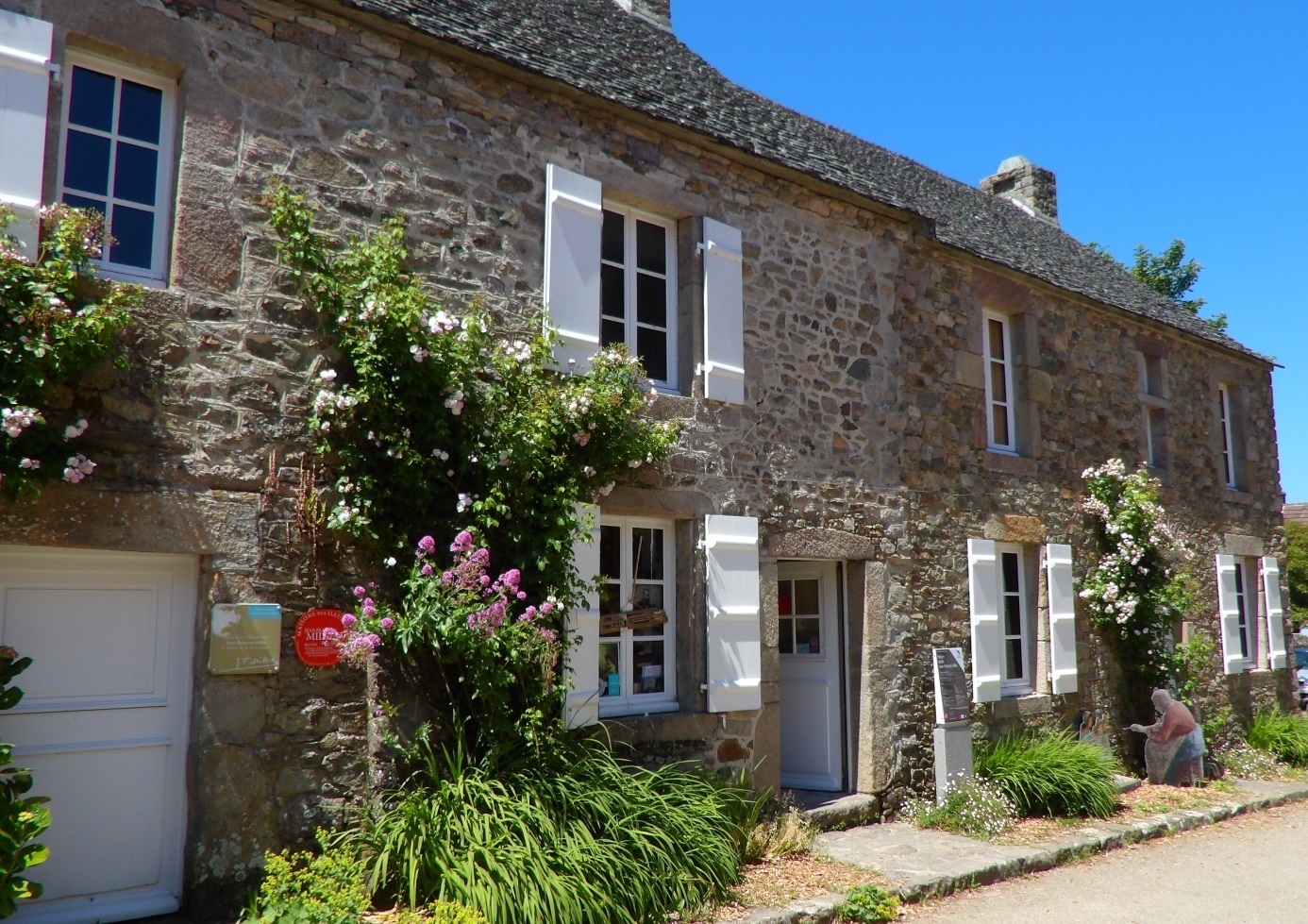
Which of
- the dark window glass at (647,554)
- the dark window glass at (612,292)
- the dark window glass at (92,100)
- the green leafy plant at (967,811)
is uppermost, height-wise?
the dark window glass at (92,100)

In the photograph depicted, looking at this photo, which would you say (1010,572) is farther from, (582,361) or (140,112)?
(140,112)

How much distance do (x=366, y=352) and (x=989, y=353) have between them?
6.23 metres

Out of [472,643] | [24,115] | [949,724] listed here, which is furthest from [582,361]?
[949,724]

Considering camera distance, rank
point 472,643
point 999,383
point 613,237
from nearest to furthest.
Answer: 1. point 472,643
2. point 613,237
3. point 999,383

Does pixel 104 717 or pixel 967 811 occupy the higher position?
pixel 104 717

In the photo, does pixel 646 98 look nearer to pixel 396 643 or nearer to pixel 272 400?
pixel 272 400

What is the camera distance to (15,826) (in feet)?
12.1

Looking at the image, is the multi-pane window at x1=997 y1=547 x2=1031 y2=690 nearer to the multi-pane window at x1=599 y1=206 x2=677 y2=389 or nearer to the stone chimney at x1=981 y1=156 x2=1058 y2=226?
the multi-pane window at x1=599 y1=206 x2=677 y2=389

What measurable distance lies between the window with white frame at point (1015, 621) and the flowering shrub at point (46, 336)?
285 inches

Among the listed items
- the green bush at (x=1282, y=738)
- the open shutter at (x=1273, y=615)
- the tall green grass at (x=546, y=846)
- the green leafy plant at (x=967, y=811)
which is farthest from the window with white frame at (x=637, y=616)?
the open shutter at (x=1273, y=615)

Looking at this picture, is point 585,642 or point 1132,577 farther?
point 1132,577

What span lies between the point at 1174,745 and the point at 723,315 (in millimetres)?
6151

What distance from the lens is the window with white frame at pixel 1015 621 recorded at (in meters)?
8.94

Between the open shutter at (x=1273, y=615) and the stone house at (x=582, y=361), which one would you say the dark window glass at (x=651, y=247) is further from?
the open shutter at (x=1273, y=615)
